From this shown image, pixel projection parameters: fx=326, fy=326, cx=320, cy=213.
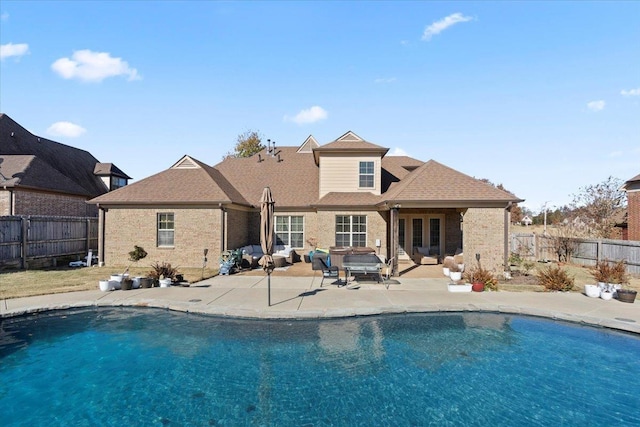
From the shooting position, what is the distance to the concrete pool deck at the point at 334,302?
8.98 metres

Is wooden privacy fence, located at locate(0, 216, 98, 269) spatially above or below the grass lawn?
above

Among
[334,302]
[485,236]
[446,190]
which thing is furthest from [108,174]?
[485,236]

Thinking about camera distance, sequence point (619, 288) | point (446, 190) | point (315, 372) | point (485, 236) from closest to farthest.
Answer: point (315, 372) → point (619, 288) → point (485, 236) → point (446, 190)

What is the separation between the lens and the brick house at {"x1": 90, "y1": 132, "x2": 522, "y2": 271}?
14.7 metres

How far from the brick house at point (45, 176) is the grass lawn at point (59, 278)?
7.41 meters

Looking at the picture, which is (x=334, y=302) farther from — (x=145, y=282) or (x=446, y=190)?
(x=446, y=190)

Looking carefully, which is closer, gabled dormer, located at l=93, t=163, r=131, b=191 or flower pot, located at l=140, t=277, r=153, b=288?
flower pot, located at l=140, t=277, r=153, b=288

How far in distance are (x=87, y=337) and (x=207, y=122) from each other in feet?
52.3

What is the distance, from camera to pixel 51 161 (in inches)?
1048

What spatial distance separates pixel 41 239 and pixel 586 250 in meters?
30.4

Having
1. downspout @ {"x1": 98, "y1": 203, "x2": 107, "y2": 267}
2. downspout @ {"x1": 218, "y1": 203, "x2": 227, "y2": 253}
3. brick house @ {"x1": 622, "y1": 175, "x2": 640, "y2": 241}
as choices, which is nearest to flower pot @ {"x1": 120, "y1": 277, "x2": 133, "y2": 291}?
downspout @ {"x1": 218, "y1": 203, "x2": 227, "y2": 253}

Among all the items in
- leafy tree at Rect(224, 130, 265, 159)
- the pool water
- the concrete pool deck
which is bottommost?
the pool water

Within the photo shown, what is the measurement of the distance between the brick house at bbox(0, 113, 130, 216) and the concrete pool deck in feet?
A: 44.5

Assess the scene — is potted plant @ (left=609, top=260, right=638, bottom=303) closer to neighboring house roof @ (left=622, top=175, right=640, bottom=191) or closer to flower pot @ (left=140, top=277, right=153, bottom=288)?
neighboring house roof @ (left=622, top=175, right=640, bottom=191)
